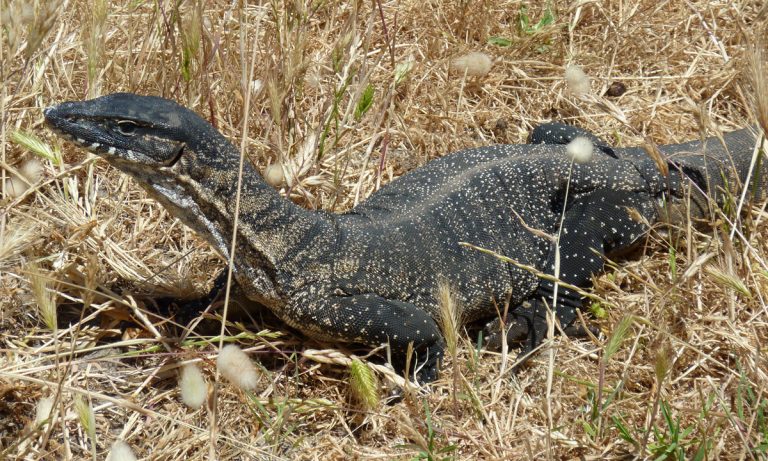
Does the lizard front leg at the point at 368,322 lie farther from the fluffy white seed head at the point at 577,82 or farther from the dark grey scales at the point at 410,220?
the fluffy white seed head at the point at 577,82

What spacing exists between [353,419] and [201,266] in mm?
1237

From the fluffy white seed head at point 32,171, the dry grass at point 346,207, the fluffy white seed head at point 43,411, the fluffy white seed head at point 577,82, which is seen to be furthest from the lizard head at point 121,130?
the fluffy white seed head at point 577,82

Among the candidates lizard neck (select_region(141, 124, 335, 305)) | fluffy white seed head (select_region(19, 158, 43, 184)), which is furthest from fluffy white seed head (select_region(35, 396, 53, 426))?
fluffy white seed head (select_region(19, 158, 43, 184))

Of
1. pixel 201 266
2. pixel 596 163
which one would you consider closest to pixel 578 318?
pixel 596 163

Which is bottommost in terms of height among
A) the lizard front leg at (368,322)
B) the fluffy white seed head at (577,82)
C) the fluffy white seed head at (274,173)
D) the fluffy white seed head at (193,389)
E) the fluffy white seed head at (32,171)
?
the lizard front leg at (368,322)

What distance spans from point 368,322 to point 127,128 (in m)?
1.23

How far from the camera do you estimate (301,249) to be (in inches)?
152

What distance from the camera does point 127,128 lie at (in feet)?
11.6

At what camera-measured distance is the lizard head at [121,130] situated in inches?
138

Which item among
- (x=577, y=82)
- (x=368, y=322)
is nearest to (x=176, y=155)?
(x=368, y=322)

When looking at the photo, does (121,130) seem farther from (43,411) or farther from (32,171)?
(43,411)

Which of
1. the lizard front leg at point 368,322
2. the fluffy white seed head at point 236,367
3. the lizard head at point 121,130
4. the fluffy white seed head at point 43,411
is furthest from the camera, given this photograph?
the lizard front leg at point 368,322

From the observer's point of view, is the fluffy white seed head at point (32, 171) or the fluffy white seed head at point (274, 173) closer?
the fluffy white seed head at point (32, 171)

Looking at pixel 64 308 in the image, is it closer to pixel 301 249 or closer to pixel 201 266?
A: pixel 201 266
